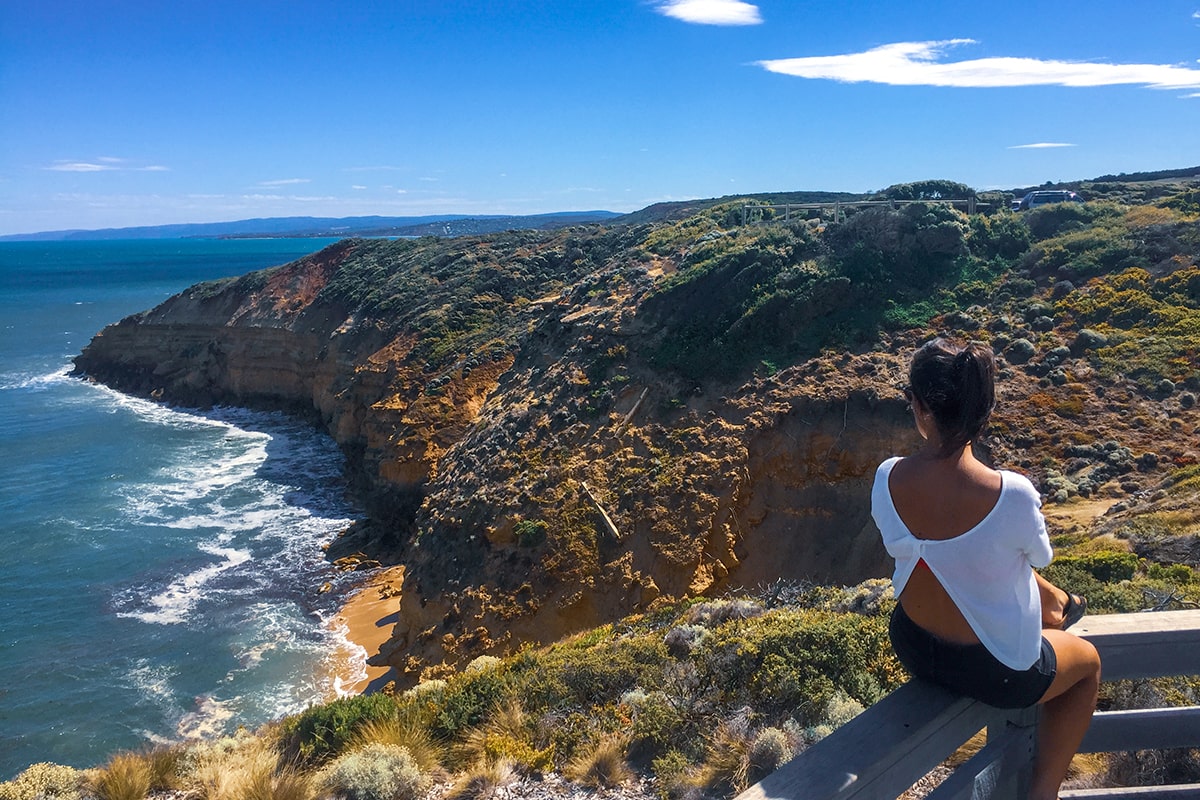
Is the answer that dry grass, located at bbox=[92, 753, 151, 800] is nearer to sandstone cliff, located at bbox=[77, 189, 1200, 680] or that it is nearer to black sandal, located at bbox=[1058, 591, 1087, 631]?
black sandal, located at bbox=[1058, 591, 1087, 631]

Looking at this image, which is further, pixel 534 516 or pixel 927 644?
pixel 534 516

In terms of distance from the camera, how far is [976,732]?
2.45 m

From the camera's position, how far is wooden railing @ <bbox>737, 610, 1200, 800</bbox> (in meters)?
2.16

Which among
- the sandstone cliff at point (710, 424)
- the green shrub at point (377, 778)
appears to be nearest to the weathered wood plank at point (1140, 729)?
the green shrub at point (377, 778)

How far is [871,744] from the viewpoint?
2.23 m

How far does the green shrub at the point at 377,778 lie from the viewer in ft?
16.8

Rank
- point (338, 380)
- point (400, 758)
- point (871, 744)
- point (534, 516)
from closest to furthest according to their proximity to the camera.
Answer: point (871, 744)
point (400, 758)
point (534, 516)
point (338, 380)

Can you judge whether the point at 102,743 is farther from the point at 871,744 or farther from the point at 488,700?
the point at 871,744

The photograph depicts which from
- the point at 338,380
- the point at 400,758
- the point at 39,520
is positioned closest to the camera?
the point at 400,758

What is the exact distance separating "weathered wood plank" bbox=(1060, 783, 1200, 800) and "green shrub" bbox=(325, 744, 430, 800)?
3.96 metres

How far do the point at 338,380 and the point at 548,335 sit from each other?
13410 mm

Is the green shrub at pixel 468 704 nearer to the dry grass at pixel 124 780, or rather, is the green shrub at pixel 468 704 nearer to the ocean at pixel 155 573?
the dry grass at pixel 124 780

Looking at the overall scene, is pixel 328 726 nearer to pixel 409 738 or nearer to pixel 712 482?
pixel 409 738

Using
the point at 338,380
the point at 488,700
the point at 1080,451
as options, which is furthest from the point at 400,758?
the point at 338,380
